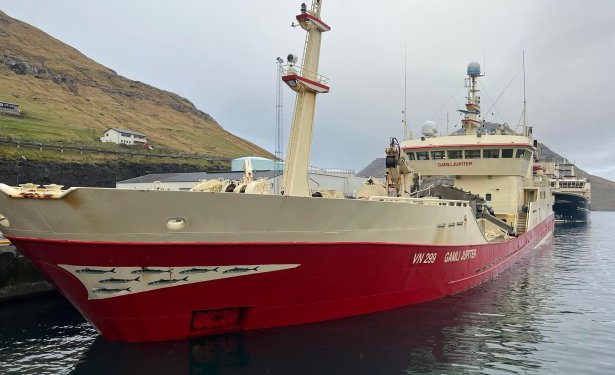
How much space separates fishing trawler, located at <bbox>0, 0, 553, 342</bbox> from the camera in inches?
332

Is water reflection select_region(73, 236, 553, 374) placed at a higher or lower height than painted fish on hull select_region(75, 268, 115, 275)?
lower

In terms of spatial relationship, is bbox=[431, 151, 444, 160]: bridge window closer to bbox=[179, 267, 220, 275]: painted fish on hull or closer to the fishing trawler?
the fishing trawler

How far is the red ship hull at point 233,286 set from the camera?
343 inches

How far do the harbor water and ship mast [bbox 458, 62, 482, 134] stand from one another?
572 inches

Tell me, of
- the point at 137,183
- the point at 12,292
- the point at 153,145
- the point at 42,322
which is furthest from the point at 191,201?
the point at 153,145

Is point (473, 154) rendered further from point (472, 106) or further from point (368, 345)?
point (368, 345)

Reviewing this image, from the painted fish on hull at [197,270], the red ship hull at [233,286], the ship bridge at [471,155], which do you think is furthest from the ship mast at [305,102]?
the ship bridge at [471,155]

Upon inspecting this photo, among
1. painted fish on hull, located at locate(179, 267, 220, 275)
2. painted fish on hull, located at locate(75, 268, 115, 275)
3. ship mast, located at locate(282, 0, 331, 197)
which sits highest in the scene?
ship mast, located at locate(282, 0, 331, 197)

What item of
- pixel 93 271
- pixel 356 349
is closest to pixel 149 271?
pixel 93 271

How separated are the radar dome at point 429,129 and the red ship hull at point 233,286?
1271 centimetres

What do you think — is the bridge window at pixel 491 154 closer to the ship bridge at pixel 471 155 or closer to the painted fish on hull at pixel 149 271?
the ship bridge at pixel 471 155

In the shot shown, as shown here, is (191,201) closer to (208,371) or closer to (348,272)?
(208,371)

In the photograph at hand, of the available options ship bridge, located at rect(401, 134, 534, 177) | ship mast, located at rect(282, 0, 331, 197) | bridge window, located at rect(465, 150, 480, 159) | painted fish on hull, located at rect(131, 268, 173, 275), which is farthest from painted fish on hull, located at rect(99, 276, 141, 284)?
bridge window, located at rect(465, 150, 480, 159)

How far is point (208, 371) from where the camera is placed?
8.63m
